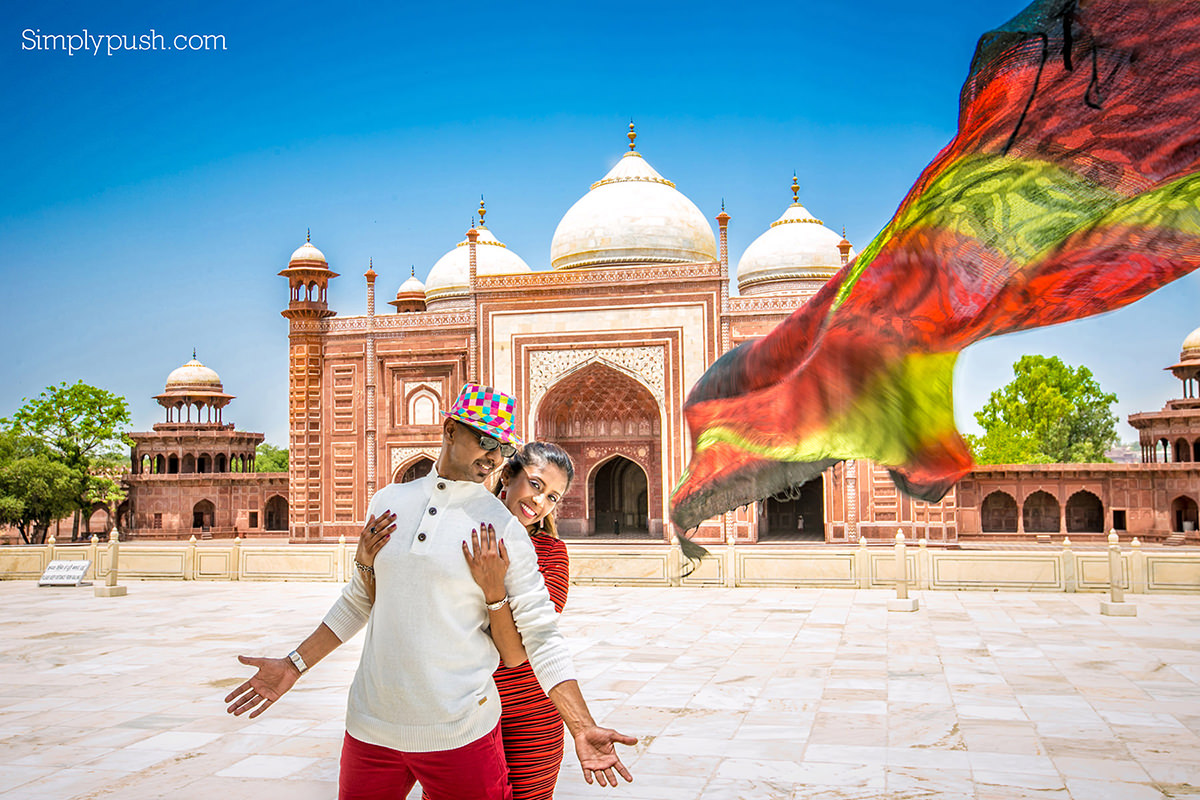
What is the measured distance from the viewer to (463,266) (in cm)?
3139

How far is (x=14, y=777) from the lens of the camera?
476 centimetres

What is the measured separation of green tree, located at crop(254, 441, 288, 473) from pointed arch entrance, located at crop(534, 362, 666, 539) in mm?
35796

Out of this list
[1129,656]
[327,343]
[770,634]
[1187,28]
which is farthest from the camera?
[327,343]

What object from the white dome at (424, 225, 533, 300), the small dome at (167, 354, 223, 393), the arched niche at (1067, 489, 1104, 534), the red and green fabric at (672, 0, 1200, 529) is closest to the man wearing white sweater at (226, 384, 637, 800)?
the red and green fabric at (672, 0, 1200, 529)

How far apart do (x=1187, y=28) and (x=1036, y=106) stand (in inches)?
7.0

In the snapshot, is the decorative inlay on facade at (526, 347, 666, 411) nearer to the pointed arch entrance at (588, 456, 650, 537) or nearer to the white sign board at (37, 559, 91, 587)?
the pointed arch entrance at (588, 456, 650, 537)

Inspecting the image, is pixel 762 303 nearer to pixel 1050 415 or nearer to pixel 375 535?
pixel 1050 415

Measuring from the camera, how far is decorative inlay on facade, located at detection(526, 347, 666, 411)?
894 inches

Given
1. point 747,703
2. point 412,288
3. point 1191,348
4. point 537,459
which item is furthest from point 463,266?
point 537,459

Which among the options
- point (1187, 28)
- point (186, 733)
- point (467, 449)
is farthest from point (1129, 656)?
point (1187, 28)

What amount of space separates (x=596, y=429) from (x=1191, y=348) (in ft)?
58.8

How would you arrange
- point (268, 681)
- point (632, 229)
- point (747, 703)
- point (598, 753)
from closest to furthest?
point (598, 753), point (268, 681), point (747, 703), point (632, 229)

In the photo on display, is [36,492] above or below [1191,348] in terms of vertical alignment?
below

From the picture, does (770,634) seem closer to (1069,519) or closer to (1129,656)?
(1129,656)
